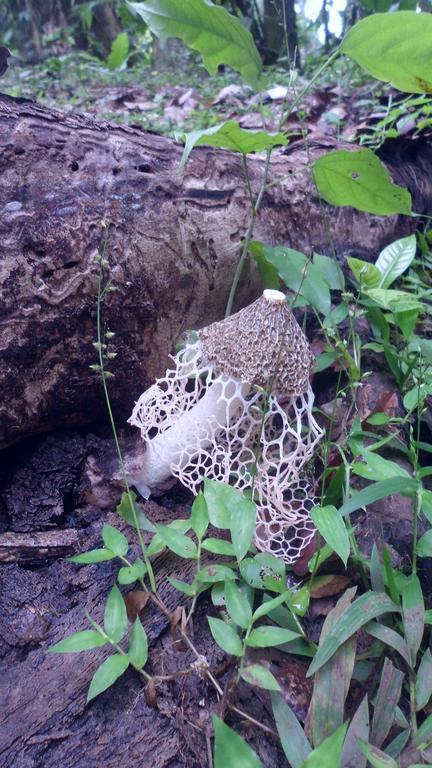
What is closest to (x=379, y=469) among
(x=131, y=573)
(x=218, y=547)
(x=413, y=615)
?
(x=413, y=615)

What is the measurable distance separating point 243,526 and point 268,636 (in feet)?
0.87

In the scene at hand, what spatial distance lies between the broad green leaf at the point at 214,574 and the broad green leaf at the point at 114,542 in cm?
21

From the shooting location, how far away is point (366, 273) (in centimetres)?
218

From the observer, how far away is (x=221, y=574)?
4.61 feet

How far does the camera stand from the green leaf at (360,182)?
5.83ft

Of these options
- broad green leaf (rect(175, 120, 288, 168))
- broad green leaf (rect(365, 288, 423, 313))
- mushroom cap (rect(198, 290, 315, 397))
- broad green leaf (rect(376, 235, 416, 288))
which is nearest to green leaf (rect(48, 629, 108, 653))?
mushroom cap (rect(198, 290, 315, 397))

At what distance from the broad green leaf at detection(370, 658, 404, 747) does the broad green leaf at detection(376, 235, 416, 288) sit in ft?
4.83

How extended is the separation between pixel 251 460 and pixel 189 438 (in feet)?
0.70

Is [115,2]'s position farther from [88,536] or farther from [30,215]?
[88,536]

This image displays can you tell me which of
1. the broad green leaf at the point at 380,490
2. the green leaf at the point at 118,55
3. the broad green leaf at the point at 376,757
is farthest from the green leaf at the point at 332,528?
the green leaf at the point at 118,55

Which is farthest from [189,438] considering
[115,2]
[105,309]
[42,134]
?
[115,2]

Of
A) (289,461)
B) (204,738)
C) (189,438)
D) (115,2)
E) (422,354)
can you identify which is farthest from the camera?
(115,2)

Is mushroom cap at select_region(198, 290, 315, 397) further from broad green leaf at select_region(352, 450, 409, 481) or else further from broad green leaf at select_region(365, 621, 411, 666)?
broad green leaf at select_region(365, 621, 411, 666)

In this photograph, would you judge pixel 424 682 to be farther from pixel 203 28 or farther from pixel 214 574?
pixel 203 28
